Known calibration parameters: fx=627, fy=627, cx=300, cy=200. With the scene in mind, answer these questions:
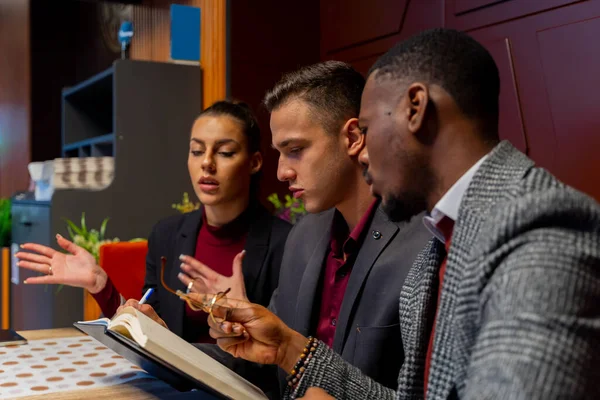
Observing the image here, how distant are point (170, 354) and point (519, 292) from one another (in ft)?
1.90

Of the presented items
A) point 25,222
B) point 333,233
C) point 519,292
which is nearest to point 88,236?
point 25,222

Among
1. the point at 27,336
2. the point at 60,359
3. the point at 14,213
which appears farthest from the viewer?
the point at 14,213

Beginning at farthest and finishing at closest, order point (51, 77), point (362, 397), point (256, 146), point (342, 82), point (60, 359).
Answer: point (51, 77) → point (256, 146) → point (342, 82) → point (60, 359) → point (362, 397)

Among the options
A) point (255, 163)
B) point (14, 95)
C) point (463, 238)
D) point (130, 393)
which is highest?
point (14, 95)

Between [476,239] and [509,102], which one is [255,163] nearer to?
[509,102]

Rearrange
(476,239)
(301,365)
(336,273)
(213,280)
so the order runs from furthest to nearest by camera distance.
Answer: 1. (213,280)
2. (336,273)
3. (301,365)
4. (476,239)

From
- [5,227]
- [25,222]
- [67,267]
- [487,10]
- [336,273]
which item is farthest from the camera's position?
[5,227]

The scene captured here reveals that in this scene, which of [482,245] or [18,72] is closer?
[482,245]

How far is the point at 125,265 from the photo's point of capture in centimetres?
259

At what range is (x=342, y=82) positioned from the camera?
5.20 ft

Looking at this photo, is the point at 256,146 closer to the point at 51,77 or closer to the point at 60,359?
the point at 60,359

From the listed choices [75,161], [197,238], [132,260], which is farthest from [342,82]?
[75,161]

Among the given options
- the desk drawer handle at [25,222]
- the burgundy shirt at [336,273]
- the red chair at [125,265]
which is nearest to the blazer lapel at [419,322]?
the burgundy shirt at [336,273]

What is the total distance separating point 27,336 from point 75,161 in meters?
1.85
